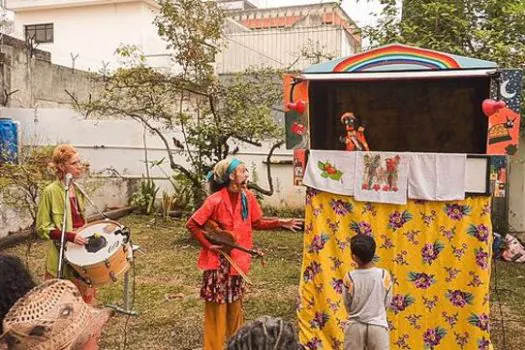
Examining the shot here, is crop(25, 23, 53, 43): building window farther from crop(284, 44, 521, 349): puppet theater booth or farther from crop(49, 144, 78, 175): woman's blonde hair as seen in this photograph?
crop(284, 44, 521, 349): puppet theater booth

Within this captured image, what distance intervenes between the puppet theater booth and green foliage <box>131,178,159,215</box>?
649 centimetres

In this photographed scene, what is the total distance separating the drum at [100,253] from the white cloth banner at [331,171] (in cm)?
157

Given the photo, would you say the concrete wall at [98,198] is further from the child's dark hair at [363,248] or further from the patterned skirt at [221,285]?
the child's dark hair at [363,248]

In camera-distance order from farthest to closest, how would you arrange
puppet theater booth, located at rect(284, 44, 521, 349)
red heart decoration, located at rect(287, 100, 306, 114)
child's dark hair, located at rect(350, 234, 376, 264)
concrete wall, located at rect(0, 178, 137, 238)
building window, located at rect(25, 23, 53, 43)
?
building window, located at rect(25, 23, 53, 43) → concrete wall, located at rect(0, 178, 137, 238) → red heart decoration, located at rect(287, 100, 306, 114) → puppet theater booth, located at rect(284, 44, 521, 349) → child's dark hair, located at rect(350, 234, 376, 264)

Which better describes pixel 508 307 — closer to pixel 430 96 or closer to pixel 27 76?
pixel 430 96

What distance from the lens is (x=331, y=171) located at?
4.59m

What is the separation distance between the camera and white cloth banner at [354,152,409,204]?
4.36m

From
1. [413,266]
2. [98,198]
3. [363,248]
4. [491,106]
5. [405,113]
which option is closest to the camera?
[363,248]

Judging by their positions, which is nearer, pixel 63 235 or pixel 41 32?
pixel 63 235

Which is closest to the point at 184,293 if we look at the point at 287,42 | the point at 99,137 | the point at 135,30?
the point at 99,137

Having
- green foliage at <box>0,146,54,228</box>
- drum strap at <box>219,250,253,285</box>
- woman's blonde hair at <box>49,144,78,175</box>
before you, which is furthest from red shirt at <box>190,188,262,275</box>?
green foliage at <box>0,146,54,228</box>

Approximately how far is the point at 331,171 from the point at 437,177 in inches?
32.7

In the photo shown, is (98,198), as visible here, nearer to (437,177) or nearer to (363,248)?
(437,177)

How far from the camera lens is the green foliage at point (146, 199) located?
10.8 metres
